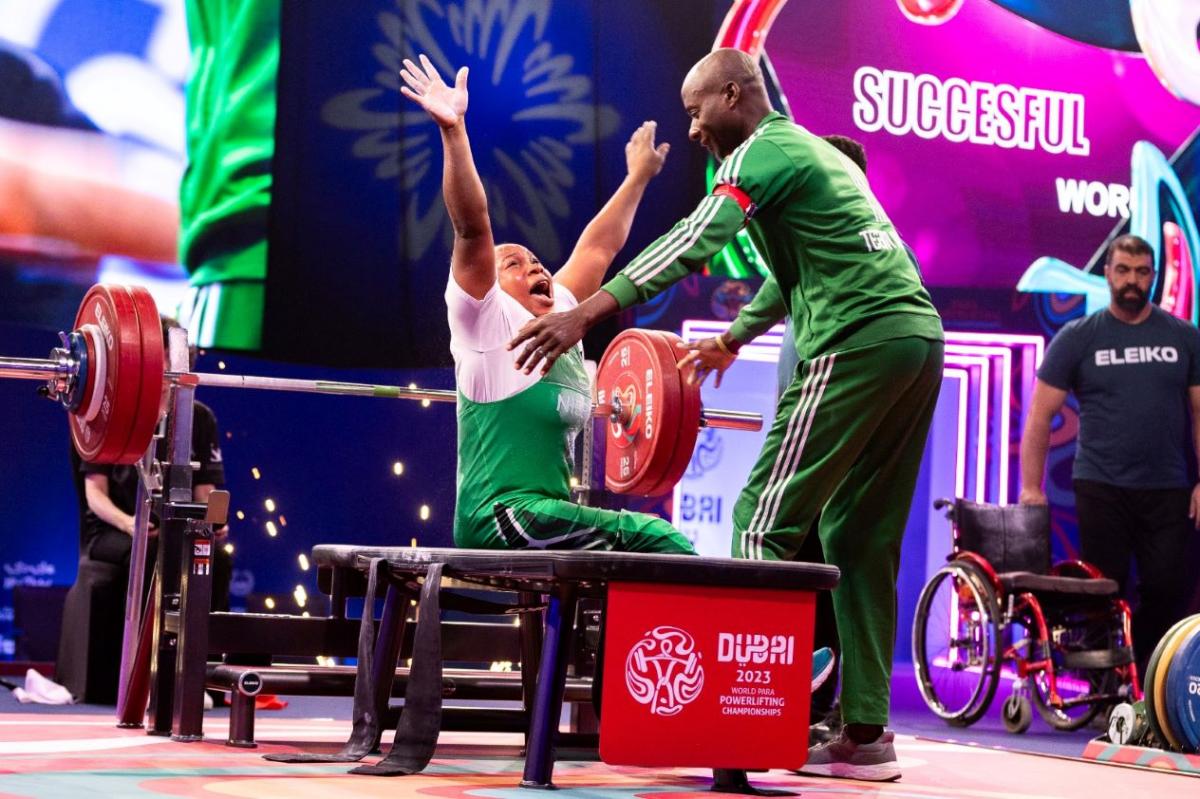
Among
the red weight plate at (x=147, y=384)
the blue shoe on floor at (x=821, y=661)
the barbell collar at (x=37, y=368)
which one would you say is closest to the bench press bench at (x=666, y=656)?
the blue shoe on floor at (x=821, y=661)

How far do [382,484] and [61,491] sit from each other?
139cm

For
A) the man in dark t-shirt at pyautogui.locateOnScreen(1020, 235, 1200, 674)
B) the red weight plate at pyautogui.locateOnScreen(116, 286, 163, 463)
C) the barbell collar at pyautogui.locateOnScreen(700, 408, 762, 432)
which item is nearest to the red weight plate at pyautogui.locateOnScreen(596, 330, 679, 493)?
the barbell collar at pyautogui.locateOnScreen(700, 408, 762, 432)

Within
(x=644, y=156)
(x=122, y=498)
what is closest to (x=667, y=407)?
(x=644, y=156)

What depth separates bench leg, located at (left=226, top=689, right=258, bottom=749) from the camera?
3.73 meters

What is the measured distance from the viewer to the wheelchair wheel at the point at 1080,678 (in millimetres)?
5918

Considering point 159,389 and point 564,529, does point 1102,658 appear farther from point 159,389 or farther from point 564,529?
point 159,389

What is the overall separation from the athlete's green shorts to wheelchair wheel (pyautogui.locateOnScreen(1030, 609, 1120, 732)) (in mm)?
3166

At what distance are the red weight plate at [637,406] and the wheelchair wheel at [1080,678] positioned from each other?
2.41 meters

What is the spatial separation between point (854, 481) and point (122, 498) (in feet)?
10.5

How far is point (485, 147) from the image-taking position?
23.4 ft

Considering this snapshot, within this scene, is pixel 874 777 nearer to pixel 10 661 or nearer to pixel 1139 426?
pixel 1139 426

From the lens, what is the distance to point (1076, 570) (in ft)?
20.6

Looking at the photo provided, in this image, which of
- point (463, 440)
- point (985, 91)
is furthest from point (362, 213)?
point (463, 440)

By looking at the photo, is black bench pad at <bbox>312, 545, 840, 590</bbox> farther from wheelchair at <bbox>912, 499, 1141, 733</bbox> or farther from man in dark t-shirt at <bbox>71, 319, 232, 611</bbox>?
wheelchair at <bbox>912, 499, 1141, 733</bbox>
